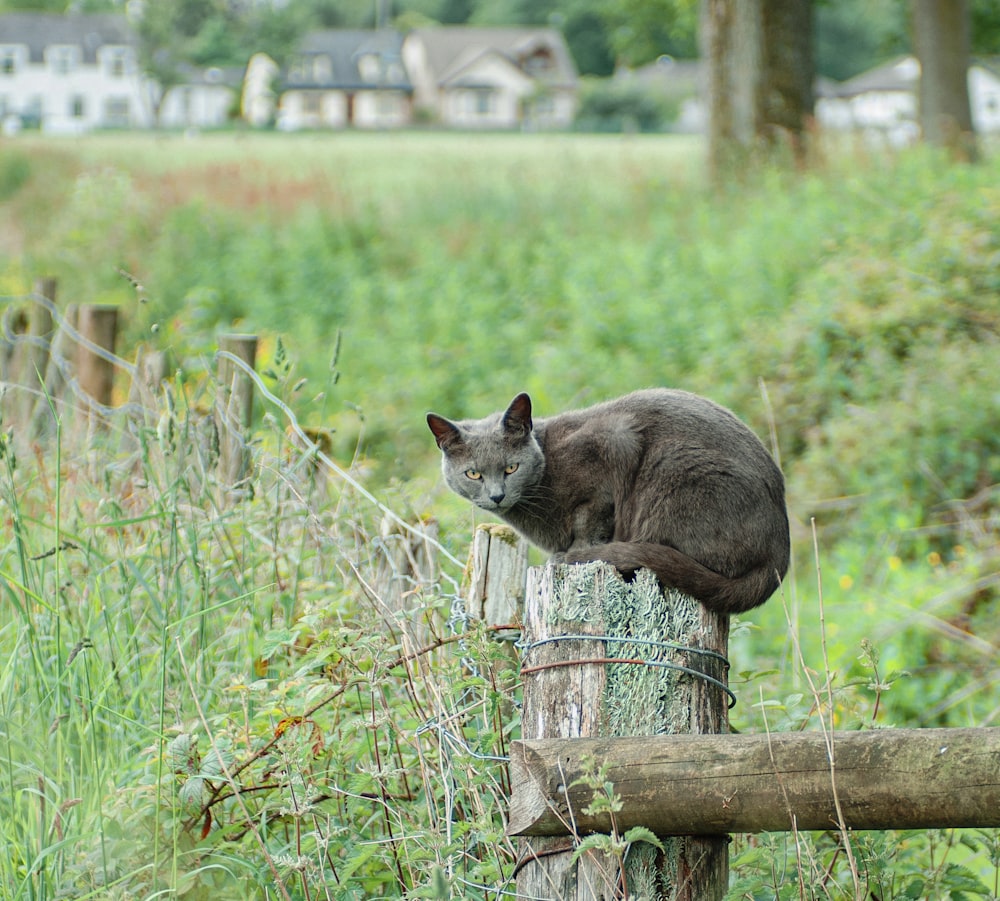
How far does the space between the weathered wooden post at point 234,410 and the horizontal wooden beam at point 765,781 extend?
1641 millimetres

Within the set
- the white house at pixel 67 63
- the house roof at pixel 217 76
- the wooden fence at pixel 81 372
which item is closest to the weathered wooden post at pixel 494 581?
the wooden fence at pixel 81 372

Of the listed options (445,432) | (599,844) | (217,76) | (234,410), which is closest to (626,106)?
(217,76)

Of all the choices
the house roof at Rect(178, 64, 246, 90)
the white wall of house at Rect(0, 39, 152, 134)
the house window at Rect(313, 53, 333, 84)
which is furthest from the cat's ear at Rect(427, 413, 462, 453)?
the house window at Rect(313, 53, 333, 84)

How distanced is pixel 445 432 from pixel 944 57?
42.4 ft

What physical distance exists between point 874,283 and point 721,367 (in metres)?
1.29

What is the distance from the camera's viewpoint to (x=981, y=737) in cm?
199

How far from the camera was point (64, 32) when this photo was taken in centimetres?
6856

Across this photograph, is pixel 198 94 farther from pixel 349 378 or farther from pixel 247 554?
pixel 247 554

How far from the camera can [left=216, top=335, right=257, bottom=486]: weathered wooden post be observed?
370cm

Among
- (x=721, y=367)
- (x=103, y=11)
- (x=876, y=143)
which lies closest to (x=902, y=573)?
(x=721, y=367)

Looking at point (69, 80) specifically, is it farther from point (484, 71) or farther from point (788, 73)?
point (788, 73)

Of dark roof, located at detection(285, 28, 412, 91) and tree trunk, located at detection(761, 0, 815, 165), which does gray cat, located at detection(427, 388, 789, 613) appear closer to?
tree trunk, located at detection(761, 0, 815, 165)

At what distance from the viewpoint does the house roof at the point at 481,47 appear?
69.1 meters

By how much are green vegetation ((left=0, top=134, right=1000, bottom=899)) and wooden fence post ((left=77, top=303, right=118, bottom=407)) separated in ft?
0.97
